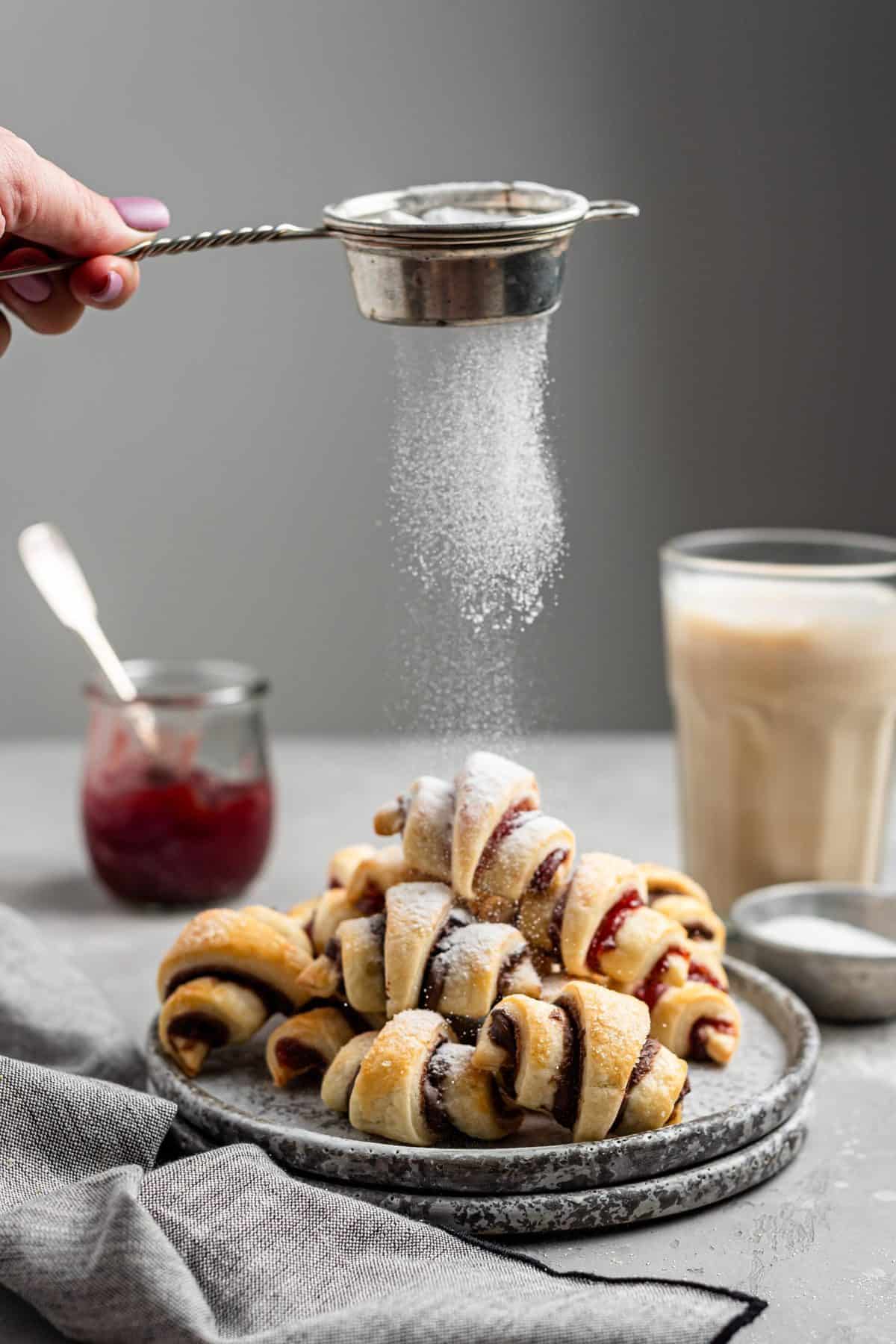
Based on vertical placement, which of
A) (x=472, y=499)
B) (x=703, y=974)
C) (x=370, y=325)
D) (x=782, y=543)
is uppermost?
(x=370, y=325)

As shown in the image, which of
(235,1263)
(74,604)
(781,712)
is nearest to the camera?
(235,1263)

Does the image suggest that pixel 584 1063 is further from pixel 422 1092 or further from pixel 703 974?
pixel 703 974

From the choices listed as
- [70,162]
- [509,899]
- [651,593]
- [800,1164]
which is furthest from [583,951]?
[70,162]

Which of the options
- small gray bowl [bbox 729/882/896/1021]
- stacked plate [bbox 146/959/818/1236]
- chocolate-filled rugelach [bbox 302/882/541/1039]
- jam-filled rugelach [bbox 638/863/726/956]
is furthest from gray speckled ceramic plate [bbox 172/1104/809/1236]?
small gray bowl [bbox 729/882/896/1021]

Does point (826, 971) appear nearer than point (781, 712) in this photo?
Yes

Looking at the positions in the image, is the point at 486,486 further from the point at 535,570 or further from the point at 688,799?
the point at 688,799

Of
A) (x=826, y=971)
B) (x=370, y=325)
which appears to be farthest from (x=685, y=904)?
(x=370, y=325)

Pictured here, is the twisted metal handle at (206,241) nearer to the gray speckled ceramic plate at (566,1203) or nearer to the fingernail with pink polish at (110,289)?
the fingernail with pink polish at (110,289)

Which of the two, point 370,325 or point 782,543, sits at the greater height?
point 370,325
